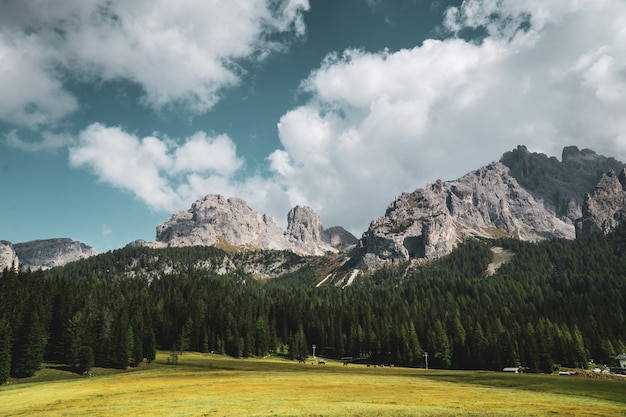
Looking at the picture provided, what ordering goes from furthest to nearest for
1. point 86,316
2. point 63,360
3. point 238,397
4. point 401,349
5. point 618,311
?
point 618,311 → point 401,349 → point 86,316 → point 63,360 → point 238,397

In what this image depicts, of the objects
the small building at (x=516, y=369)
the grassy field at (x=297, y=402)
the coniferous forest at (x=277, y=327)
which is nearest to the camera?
the grassy field at (x=297, y=402)

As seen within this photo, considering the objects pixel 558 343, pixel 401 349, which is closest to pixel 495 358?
pixel 558 343

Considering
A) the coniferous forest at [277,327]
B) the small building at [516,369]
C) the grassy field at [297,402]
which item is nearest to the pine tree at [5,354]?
the coniferous forest at [277,327]

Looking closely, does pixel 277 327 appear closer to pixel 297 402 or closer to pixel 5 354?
pixel 5 354

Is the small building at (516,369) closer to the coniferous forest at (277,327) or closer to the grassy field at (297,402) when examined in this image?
the coniferous forest at (277,327)

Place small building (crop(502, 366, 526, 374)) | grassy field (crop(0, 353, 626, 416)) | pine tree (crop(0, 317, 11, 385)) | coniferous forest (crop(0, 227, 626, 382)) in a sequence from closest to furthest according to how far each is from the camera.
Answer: grassy field (crop(0, 353, 626, 416)) < pine tree (crop(0, 317, 11, 385)) < coniferous forest (crop(0, 227, 626, 382)) < small building (crop(502, 366, 526, 374))

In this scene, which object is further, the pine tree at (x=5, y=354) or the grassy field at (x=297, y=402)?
the pine tree at (x=5, y=354)

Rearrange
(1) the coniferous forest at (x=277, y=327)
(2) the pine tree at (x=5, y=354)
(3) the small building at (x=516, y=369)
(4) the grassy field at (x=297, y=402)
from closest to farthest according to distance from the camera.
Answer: (4) the grassy field at (x=297, y=402), (2) the pine tree at (x=5, y=354), (1) the coniferous forest at (x=277, y=327), (3) the small building at (x=516, y=369)

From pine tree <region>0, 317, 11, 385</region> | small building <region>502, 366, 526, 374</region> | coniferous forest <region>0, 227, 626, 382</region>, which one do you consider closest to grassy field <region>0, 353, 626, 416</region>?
pine tree <region>0, 317, 11, 385</region>

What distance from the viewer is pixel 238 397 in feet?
141

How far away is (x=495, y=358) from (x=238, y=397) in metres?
94.4

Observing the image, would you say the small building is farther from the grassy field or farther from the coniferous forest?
the grassy field

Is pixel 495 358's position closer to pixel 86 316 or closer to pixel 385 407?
pixel 385 407

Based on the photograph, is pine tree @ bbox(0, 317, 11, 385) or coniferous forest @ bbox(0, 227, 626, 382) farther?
coniferous forest @ bbox(0, 227, 626, 382)
